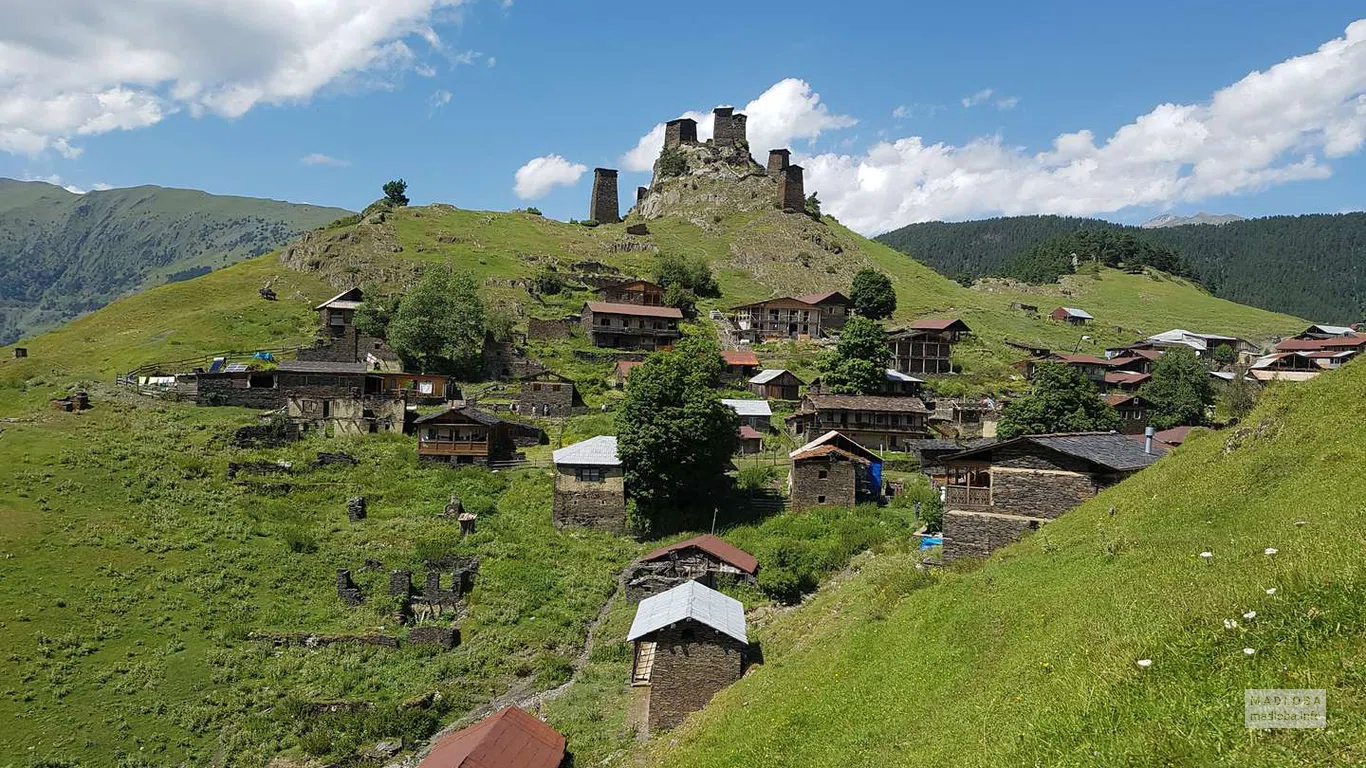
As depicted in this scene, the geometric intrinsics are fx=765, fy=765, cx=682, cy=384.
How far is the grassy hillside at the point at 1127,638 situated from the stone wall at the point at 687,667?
1006 millimetres

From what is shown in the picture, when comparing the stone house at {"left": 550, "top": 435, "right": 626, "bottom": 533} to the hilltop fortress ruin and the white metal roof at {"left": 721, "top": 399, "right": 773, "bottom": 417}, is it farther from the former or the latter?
the hilltop fortress ruin

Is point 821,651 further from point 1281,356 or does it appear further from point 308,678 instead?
point 1281,356

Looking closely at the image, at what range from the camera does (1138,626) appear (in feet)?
34.4

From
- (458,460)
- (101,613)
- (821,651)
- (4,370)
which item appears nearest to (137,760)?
(101,613)

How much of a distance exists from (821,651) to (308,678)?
17897 millimetres

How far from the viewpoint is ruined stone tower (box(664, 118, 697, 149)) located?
133 meters

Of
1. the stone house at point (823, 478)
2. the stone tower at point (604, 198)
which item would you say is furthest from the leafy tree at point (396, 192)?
the stone house at point (823, 478)

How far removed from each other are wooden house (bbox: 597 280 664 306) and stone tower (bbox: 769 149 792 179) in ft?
171

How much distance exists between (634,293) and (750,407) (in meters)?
33.1

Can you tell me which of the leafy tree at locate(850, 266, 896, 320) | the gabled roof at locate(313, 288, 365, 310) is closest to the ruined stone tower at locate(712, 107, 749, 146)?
the leafy tree at locate(850, 266, 896, 320)

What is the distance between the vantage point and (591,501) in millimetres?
38938

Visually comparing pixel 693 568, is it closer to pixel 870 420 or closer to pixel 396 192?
pixel 870 420

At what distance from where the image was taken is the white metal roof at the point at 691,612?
21.0 m

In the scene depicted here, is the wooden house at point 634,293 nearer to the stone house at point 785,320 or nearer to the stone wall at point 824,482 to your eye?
the stone house at point 785,320
